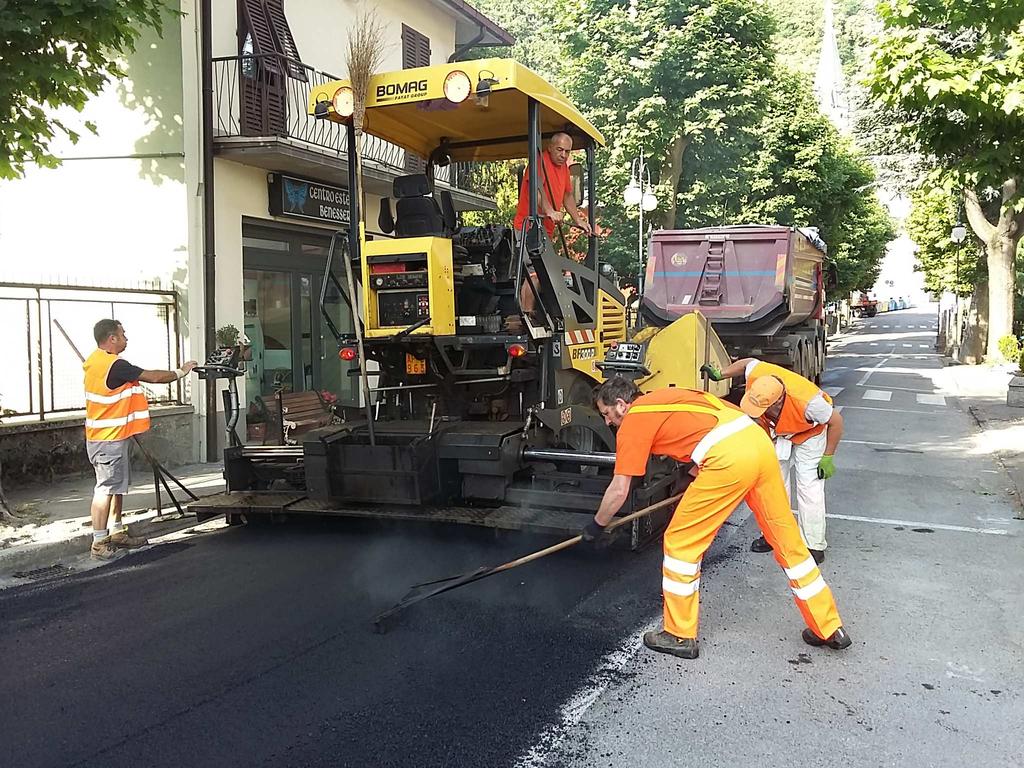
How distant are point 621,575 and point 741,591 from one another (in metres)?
0.75

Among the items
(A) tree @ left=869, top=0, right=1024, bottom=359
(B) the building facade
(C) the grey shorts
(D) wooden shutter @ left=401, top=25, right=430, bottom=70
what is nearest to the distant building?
(D) wooden shutter @ left=401, top=25, right=430, bottom=70

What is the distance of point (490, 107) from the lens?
20.2 ft

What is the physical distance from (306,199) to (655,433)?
28.8 feet

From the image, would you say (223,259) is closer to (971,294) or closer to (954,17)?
(954,17)

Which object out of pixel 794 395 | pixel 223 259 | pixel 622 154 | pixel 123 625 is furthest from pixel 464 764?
pixel 622 154

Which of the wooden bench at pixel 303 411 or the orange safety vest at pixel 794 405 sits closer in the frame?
the orange safety vest at pixel 794 405

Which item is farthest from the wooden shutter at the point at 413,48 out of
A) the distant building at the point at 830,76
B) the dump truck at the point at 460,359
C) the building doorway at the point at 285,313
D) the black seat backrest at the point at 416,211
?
the distant building at the point at 830,76

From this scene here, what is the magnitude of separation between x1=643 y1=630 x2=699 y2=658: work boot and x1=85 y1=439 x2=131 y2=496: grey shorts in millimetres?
3927

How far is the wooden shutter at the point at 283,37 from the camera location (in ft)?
36.1

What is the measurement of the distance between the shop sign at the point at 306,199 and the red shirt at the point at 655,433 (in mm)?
8234

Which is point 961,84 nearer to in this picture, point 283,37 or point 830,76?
point 283,37

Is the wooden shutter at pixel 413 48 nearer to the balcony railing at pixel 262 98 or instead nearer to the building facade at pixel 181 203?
the building facade at pixel 181 203

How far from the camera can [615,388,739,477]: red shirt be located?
4047 millimetres

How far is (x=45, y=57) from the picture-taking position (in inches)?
242
